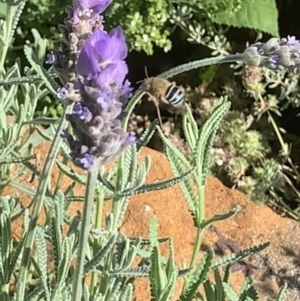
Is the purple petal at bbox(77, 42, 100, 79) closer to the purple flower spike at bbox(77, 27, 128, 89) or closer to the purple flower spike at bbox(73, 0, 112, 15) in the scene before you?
the purple flower spike at bbox(77, 27, 128, 89)

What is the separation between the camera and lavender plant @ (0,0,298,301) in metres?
0.92

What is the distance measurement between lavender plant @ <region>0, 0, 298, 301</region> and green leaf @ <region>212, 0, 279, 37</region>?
3.92ft

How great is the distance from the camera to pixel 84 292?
4.57 feet

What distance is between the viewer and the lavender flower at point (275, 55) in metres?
1.14

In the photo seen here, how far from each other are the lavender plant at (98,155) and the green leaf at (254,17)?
1.19m

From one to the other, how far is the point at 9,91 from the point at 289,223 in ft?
2.53

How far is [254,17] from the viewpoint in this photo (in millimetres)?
2838

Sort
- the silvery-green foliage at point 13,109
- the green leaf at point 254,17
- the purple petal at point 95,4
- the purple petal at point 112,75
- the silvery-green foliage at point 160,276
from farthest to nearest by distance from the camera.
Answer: the green leaf at point 254,17, the silvery-green foliage at point 13,109, the silvery-green foliage at point 160,276, the purple petal at point 95,4, the purple petal at point 112,75

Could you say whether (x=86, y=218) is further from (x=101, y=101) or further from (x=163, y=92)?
(x=163, y=92)

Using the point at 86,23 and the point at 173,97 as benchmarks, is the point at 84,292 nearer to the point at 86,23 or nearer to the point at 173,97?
the point at 173,97

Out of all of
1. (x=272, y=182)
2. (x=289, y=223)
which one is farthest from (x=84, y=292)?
(x=272, y=182)

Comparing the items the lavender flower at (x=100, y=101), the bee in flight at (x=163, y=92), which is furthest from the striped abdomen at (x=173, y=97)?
the lavender flower at (x=100, y=101)

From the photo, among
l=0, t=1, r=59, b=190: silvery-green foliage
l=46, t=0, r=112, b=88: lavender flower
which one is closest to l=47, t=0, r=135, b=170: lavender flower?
l=46, t=0, r=112, b=88: lavender flower

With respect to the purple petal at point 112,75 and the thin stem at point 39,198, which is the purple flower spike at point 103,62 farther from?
the thin stem at point 39,198
